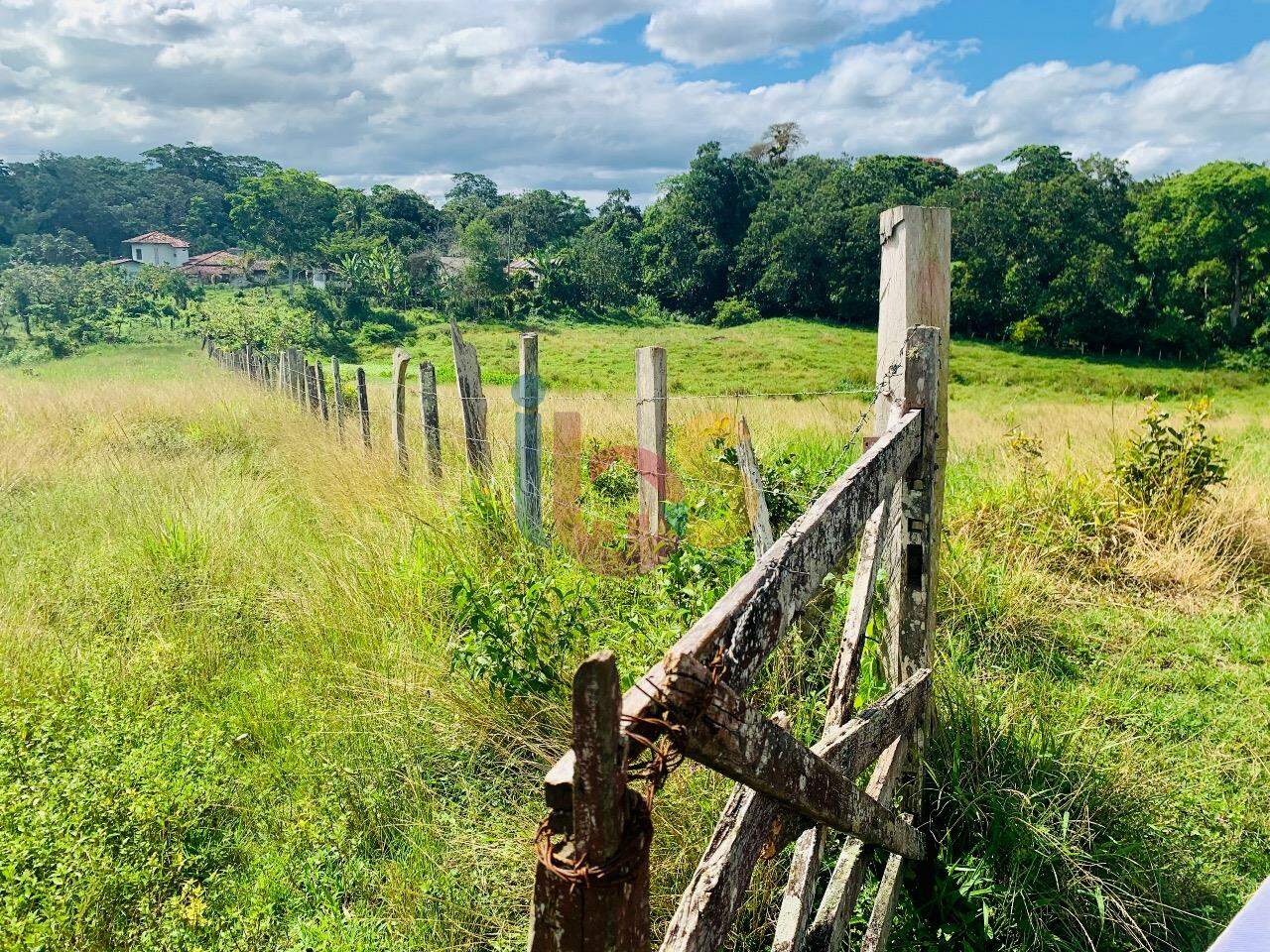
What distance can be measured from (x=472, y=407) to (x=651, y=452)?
1264 mm

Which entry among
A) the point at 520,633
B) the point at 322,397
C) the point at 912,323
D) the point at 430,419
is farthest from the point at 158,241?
the point at 912,323

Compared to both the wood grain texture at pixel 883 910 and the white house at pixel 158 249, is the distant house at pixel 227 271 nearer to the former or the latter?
the white house at pixel 158 249

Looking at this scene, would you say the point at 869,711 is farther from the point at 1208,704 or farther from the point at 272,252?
the point at 272,252

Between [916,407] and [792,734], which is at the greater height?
[916,407]

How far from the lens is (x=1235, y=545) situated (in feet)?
20.0

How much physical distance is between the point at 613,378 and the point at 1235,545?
23765mm

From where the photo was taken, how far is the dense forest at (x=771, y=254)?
4388 centimetres

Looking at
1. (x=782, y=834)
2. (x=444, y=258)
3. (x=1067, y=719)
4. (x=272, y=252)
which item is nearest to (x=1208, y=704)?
(x=1067, y=719)

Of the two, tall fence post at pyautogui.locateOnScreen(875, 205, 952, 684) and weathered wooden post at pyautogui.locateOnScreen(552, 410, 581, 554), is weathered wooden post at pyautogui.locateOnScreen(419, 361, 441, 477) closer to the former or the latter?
weathered wooden post at pyautogui.locateOnScreen(552, 410, 581, 554)

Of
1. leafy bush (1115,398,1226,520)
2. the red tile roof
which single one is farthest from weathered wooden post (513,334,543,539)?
the red tile roof

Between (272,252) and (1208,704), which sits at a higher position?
(272,252)

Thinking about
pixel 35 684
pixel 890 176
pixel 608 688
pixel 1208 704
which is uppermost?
pixel 890 176

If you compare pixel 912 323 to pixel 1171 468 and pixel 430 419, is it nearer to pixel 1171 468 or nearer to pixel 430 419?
pixel 430 419

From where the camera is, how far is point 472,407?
5199mm
